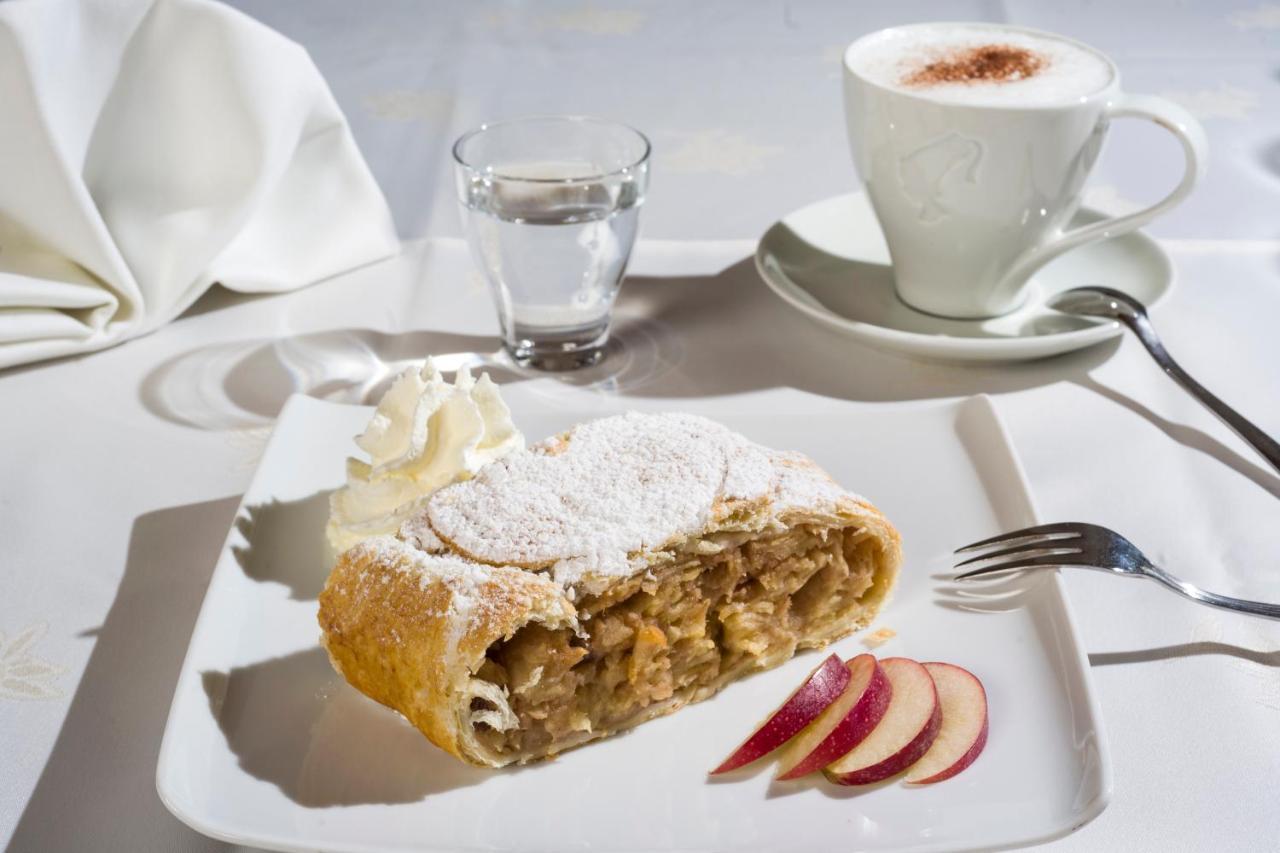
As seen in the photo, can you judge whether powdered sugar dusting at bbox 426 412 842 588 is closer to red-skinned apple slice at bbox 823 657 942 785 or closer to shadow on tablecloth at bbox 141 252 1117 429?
red-skinned apple slice at bbox 823 657 942 785

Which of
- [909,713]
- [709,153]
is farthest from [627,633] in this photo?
[709,153]

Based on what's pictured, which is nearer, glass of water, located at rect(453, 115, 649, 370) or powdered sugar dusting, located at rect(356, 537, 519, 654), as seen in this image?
powdered sugar dusting, located at rect(356, 537, 519, 654)

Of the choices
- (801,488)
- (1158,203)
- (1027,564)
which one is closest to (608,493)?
(801,488)

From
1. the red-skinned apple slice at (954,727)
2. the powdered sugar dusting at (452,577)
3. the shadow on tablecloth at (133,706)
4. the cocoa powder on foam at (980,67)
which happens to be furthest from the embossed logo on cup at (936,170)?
the shadow on tablecloth at (133,706)

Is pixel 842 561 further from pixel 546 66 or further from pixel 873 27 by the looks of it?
pixel 873 27

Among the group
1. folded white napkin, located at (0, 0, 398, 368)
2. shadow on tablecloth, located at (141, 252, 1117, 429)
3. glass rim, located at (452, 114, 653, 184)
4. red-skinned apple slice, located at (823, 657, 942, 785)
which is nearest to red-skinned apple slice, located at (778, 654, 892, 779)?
red-skinned apple slice, located at (823, 657, 942, 785)

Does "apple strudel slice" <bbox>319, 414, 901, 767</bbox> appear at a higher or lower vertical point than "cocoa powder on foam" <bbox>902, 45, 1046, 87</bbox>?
lower

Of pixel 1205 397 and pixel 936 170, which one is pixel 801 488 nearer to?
pixel 936 170

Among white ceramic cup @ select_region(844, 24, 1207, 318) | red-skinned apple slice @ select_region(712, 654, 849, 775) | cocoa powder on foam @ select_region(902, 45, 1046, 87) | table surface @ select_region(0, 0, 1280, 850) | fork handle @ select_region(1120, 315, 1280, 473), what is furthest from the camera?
cocoa powder on foam @ select_region(902, 45, 1046, 87)

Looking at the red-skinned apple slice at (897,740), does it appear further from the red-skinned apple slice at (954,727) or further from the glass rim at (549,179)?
the glass rim at (549,179)
